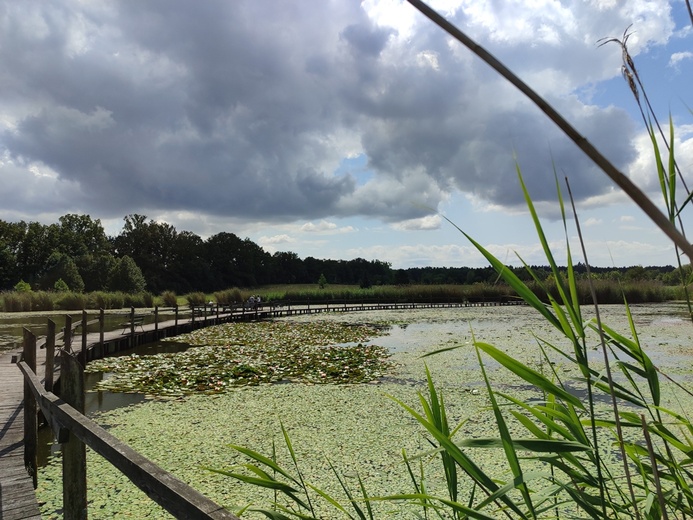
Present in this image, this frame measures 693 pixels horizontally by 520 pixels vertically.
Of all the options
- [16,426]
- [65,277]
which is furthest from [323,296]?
[16,426]

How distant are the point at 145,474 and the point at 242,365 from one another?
8.59 m

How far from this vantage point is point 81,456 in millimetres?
2906

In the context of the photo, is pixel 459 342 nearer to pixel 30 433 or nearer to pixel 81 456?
pixel 30 433

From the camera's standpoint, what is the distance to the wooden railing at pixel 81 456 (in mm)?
1503

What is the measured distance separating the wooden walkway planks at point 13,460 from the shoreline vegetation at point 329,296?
21.7m

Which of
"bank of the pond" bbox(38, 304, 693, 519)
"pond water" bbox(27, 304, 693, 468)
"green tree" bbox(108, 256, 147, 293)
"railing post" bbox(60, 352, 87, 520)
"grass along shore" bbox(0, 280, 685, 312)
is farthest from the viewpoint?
"green tree" bbox(108, 256, 147, 293)

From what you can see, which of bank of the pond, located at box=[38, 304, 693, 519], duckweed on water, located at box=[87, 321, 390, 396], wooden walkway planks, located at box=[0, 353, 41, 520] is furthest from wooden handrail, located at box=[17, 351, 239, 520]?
duckweed on water, located at box=[87, 321, 390, 396]

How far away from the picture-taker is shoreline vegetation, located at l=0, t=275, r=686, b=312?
94.7ft

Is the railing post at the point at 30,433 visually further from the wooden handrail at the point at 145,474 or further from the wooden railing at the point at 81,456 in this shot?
the wooden handrail at the point at 145,474

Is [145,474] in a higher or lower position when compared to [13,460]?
higher

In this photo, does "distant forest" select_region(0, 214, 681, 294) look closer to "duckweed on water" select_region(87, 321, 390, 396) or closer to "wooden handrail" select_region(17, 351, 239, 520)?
"duckweed on water" select_region(87, 321, 390, 396)

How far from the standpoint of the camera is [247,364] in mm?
10445

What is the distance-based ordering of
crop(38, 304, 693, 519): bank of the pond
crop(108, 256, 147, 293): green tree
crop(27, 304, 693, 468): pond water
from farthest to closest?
crop(108, 256, 147, 293): green tree < crop(27, 304, 693, 468): pond water < crop(38, 304, 693, 519): bank of the pond

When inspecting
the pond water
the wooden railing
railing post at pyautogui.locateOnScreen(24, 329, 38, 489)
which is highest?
the wooden railing
